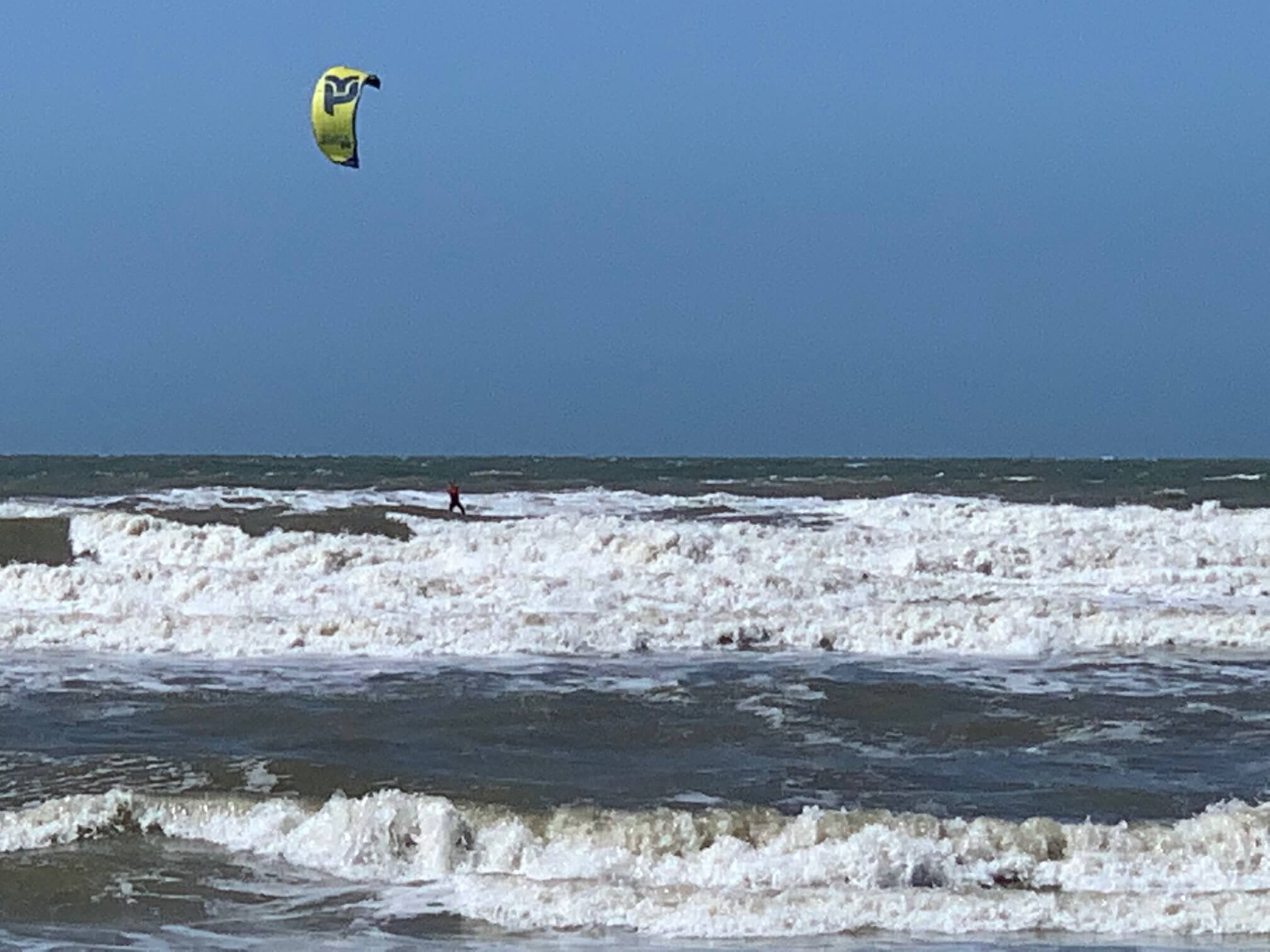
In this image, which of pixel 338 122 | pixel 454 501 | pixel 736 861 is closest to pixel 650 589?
pixel 338 122

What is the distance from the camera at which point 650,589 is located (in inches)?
814

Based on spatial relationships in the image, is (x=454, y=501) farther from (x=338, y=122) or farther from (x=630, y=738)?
(x=630, y=738)

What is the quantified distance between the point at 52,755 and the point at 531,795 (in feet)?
10.4

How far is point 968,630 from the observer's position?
17.1m

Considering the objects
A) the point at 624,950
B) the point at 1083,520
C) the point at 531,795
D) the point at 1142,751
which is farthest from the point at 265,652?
the point at 1083,520

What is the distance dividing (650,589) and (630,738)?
29.0 feet

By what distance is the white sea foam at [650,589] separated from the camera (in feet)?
56.0

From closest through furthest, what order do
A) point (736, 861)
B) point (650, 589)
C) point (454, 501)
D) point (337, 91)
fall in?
point (736, 861), point (650, 589), point (337, 91), point (454, 501)

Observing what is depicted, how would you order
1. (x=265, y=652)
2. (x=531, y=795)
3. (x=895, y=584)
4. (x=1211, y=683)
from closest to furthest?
(x=531, y=795)
(x=1211, y=683)
(x=265, y=652)
(x=895, y=584)

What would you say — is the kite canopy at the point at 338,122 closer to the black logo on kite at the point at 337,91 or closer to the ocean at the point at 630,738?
the black logo on kite at the point at 337,91

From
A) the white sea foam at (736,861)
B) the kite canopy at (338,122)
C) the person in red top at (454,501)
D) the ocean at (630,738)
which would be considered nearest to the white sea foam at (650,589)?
the ocean at (630,738)

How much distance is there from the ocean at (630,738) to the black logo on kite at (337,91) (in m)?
5.43

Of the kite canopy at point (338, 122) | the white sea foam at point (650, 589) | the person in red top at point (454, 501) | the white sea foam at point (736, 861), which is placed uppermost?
the kite canopy at point (338, 122)

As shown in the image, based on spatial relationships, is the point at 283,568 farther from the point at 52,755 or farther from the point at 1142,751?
the point at 1142,751
